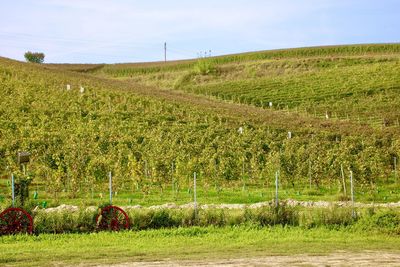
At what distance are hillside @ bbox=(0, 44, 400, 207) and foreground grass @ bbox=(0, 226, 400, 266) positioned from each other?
10478 millimetres

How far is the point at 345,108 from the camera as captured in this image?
70.1 m

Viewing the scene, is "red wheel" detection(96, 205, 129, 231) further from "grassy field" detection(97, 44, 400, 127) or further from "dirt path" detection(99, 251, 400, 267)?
"grassy field" detection(97, 44, 400, 127)

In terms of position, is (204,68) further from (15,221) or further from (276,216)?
(15,221)

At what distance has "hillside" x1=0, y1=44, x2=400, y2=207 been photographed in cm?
3469

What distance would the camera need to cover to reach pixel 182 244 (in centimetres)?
1922

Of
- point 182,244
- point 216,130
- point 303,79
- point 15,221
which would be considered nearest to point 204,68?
point 303,79

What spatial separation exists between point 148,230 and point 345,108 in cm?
5173

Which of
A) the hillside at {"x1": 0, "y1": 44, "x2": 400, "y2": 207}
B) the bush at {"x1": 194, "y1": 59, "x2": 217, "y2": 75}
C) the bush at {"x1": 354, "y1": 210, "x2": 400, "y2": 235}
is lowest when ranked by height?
the bush at {"x1": 354, "y1": 210, "x2": 400, "y2": 235}

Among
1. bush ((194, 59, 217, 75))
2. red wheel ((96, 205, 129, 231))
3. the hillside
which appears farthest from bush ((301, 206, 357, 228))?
bush ((194, 59, 217, 75))

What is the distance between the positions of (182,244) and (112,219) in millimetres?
3563

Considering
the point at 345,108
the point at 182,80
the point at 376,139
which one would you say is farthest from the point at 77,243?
the point at 182,80

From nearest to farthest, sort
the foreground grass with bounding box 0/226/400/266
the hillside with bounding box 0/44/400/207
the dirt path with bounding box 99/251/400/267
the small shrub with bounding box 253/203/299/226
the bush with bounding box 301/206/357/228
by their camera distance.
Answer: the dirt path with bounding box 99/251/400/267 < the foreground grass with bounding box 0/226/400/266 < the bush with bounding box 301/206/357/228 < the small shrub with bounding box 253/203/299/226 < the hillside with bounding box 0/44/400/207

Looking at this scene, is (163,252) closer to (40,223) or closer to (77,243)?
(77,243)

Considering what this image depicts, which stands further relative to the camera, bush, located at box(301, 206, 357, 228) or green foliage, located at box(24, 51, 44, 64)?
green foliage, located at box(24, 51, 44, 64)
